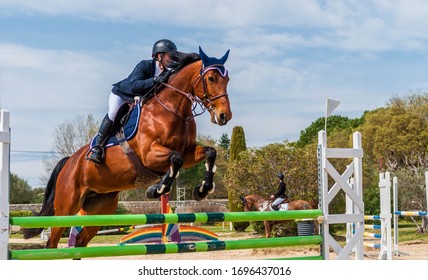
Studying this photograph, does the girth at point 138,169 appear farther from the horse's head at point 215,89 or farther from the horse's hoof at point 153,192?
the horse's head at point 215,89

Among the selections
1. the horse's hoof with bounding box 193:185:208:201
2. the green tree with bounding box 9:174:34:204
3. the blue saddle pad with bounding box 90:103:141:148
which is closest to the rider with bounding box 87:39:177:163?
the blue saddle pad with bounding box 90:103:141:148

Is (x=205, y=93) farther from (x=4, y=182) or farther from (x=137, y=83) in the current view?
(x=4, y=182)

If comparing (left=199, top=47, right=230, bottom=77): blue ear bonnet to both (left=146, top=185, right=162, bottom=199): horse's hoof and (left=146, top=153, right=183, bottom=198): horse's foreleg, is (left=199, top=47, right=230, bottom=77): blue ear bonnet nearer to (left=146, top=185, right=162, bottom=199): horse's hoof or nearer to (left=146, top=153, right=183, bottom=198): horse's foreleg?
(left=146, top=153, right=183, bottom=198): horse's foreleg

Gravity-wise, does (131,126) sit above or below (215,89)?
below

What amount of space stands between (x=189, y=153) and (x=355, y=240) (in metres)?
1.88

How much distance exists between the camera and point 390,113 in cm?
3497

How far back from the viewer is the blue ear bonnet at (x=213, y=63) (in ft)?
18.0

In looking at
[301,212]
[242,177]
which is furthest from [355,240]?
[242,177]

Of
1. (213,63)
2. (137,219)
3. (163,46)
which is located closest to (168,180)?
(137,219)

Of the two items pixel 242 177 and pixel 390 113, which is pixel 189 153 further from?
pixel 390 113

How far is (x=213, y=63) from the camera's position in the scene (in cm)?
555

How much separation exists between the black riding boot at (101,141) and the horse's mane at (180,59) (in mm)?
861

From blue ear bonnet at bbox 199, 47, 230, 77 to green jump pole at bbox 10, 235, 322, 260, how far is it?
1496 millimetres

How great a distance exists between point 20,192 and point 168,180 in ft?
114
